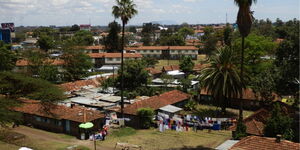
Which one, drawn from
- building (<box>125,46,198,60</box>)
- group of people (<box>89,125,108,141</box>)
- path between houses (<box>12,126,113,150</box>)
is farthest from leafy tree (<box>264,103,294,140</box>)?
building (<box>125,46,198,60</box>)

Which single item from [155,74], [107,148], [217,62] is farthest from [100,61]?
[107,148]

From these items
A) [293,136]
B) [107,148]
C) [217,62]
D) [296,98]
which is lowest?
[107,148]

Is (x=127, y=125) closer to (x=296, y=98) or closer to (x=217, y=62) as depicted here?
(x=217, y=62)

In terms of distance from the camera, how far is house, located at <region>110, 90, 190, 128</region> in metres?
31.0

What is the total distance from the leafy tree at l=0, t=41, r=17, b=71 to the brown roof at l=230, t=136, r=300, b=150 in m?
38.0

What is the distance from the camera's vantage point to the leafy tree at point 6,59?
45969 millimetres

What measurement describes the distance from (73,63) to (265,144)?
41.8m

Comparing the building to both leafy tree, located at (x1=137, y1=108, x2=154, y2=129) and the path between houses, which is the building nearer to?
leafy tree, located at (x1=137, y1=108, x2=154, y2=129)

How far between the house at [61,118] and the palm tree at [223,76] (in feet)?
40.4

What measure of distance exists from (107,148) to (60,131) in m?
7.11

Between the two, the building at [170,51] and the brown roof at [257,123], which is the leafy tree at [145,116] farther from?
the building at [170,51]

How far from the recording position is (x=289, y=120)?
21625mm

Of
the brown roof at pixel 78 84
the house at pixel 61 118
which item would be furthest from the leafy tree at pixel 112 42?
the house at pixel 61 118

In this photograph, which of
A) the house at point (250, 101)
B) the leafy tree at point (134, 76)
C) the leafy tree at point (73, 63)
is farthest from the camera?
the leafy tree at point (73, 63)
